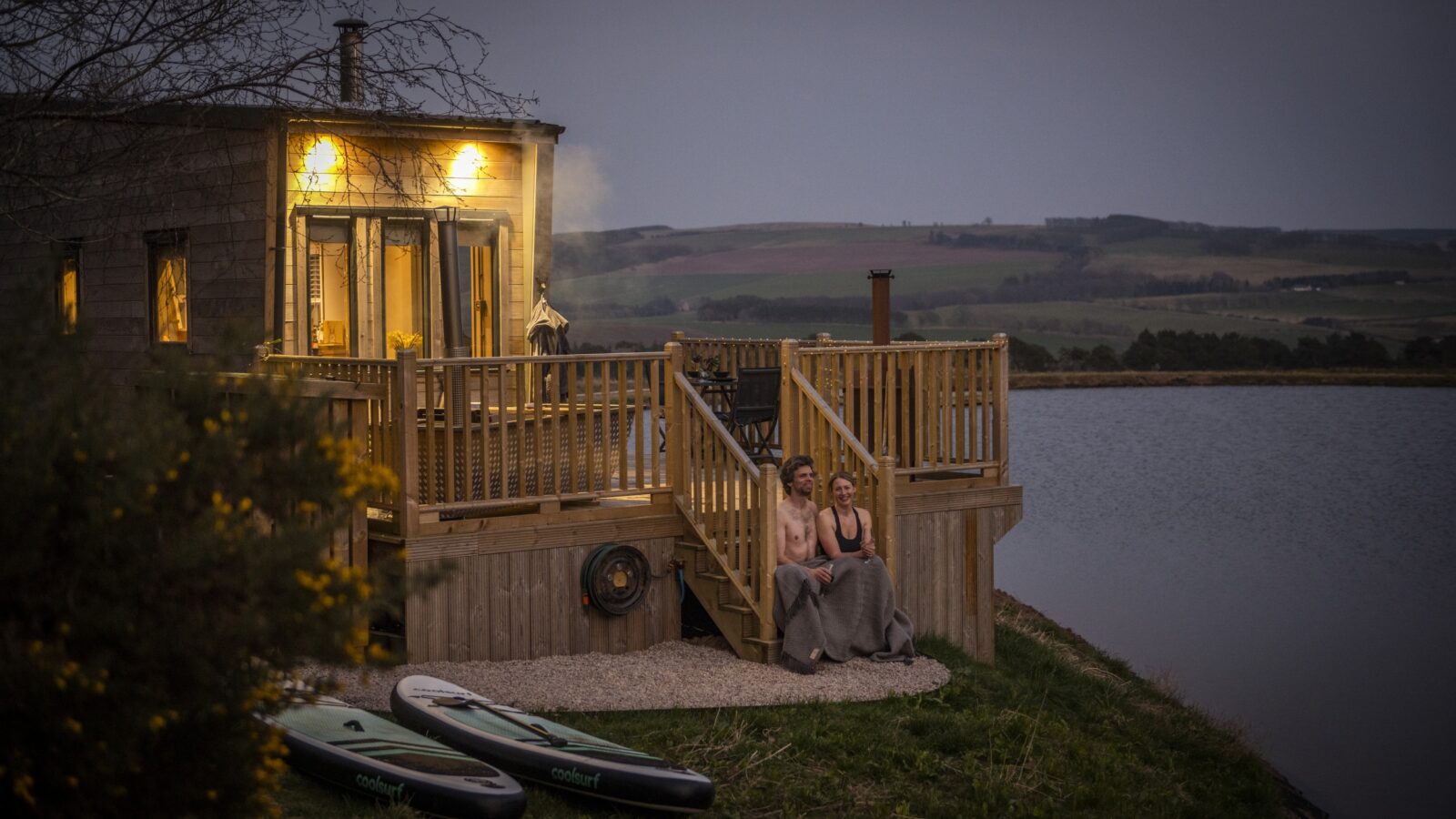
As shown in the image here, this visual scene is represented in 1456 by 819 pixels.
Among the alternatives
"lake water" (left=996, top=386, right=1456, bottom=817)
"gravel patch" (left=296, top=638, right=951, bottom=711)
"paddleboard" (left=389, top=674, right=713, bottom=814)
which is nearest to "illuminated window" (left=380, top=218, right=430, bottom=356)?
"gravel patch" (left=296, top=638, right=951, bottom=711)

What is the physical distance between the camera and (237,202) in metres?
12.9

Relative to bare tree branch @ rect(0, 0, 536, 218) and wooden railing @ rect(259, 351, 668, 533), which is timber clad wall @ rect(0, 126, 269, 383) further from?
wooden railing @ rect(259, 351, 668, 533)

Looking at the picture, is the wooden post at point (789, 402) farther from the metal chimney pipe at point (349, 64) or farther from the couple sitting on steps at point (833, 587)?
the metal chimney pipe at point (349, 64)

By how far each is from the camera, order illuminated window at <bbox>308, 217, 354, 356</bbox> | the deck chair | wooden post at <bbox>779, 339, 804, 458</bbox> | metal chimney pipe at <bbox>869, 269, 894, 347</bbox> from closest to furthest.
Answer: wooden post at <bbox>779, 339, 804, 458</bbox>
the deck chair
illuminated window at <bbox>308, 217, 354, 356</bbox>
metal chimney pipe at <bbox>869, 269, 894, 347</bbox>

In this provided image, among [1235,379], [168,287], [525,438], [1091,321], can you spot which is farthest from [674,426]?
[1091,321]

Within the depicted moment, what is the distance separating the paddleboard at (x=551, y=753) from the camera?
23.6 ft

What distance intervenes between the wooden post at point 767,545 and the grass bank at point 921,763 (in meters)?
1.07

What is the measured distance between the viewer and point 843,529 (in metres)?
10.1

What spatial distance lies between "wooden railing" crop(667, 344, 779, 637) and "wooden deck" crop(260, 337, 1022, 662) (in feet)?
0.05

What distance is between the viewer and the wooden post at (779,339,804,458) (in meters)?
11.2

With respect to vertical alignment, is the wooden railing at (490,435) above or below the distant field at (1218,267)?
below

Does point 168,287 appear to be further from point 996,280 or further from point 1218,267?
point 1218,267

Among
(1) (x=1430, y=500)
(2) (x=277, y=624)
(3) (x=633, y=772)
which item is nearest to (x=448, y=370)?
(3) (x=633, y=772)

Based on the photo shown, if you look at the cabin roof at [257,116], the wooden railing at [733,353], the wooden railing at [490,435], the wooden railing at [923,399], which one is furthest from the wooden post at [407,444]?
the wooden railing at [733,353]
